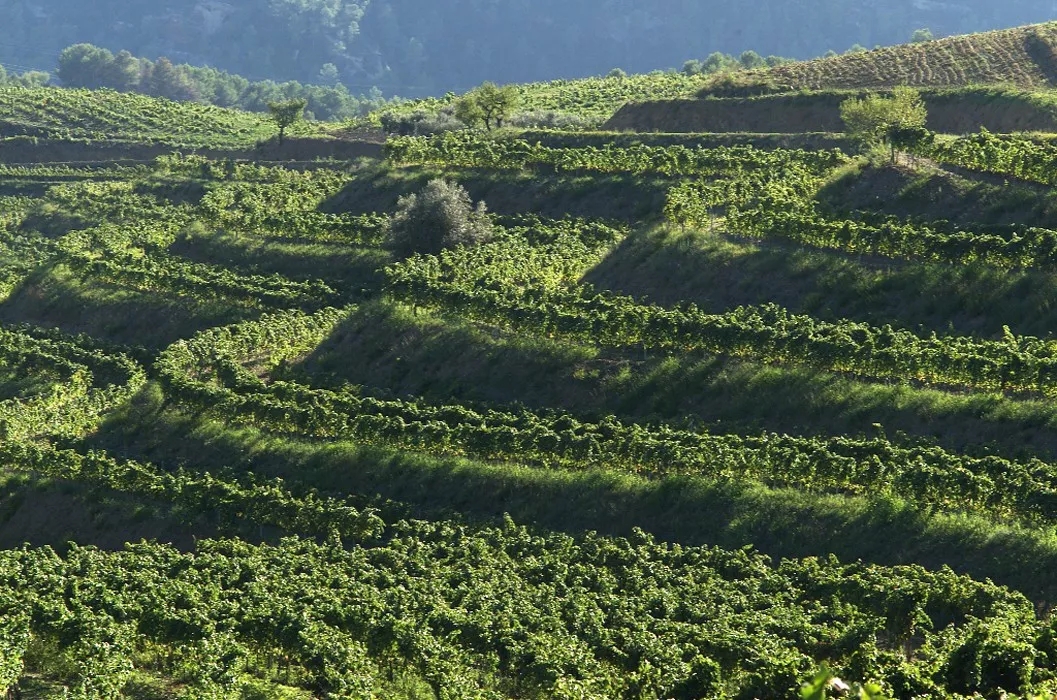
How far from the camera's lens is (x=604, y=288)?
69125 mm

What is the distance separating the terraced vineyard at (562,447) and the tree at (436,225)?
1888mm

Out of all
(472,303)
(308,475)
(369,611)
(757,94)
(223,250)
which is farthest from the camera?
(757,94)

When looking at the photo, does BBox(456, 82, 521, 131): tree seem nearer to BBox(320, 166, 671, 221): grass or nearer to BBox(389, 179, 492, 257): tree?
BBox(320, 166, 671, 221): grass

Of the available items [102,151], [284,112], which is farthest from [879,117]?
[102,151]

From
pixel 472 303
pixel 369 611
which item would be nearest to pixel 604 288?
pixel 472 303

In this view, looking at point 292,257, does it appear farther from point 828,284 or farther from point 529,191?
point 828,284

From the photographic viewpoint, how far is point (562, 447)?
178 ft

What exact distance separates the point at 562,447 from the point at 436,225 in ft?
91.3

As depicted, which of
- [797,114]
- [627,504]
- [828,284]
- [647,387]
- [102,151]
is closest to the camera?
[627,504]

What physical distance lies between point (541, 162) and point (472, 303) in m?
26.5

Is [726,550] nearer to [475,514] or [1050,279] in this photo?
[475,514]

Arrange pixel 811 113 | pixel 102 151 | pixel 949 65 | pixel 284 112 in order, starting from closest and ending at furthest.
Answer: pixel 811 113
pixel 949 65
pixel 284 112
pixel 102 151

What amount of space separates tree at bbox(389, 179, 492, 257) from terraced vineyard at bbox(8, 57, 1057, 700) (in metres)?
1.89

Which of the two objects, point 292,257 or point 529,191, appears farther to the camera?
point 529,191
